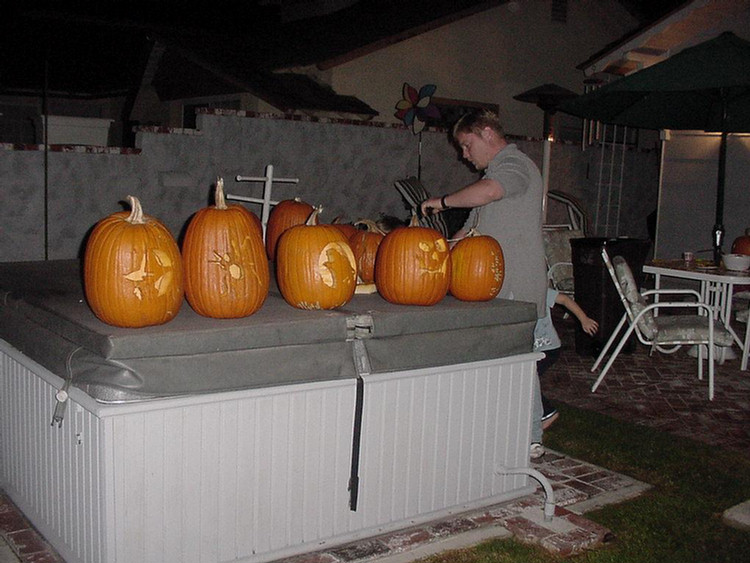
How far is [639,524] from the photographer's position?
315cm

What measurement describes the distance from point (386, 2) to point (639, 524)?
40.0ft

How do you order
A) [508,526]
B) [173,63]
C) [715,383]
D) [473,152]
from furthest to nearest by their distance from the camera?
[173,63]
[715,383]
[473,152]
[508,526]

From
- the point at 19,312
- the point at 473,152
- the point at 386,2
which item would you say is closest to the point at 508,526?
the point at 473,152

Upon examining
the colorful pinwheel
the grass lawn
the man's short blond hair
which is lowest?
the grass lawn

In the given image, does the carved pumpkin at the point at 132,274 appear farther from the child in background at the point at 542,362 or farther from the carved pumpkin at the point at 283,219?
the child in background at the point at 542,362

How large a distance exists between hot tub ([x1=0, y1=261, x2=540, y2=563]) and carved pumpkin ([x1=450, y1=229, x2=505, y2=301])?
0.28 ft

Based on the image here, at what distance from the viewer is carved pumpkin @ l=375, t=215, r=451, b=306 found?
112 inches

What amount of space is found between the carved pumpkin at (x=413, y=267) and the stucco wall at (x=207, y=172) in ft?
16.0

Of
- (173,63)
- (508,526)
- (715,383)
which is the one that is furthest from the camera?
(173,63)

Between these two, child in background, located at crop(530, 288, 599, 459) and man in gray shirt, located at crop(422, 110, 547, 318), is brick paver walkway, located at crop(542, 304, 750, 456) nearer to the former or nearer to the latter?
child in background, located at crop(530, 288, 599, 459)

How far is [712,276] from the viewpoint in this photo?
5797mm

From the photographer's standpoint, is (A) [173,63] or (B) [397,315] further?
(A) [173,63]

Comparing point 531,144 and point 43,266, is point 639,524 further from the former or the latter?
point 531,144

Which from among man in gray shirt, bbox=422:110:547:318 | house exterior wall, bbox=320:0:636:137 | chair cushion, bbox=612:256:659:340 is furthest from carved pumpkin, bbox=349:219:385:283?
house exterior wall, bbox=320:0:636:137
